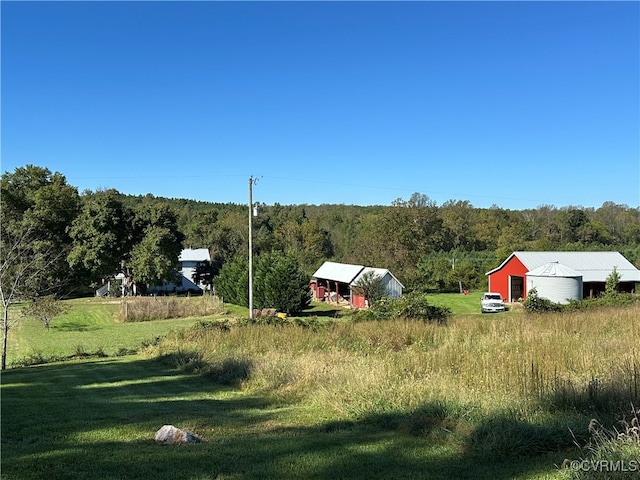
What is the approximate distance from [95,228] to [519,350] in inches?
1969

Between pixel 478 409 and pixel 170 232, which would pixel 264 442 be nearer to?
pixel 478 409

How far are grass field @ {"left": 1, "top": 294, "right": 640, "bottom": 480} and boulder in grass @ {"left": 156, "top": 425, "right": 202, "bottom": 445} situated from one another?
0.53ft

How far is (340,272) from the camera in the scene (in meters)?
53.7

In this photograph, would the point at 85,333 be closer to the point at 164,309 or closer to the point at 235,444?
the point at 164,309

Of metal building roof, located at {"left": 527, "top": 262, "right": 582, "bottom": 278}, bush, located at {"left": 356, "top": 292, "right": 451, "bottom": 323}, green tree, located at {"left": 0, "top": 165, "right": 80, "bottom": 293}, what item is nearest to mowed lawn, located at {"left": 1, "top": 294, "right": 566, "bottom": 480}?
bush, located at {"left": 356, "top": 292, "right": 451, "bottom": 323}

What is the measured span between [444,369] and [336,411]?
217cm

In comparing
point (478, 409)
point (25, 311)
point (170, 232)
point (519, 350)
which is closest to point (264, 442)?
point (478, 409)

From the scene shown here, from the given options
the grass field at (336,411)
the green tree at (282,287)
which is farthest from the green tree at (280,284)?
the grass field at (336,411)

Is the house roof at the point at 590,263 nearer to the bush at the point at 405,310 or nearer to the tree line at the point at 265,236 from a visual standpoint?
the tree line at the point at 265,236

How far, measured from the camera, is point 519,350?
31.9ft

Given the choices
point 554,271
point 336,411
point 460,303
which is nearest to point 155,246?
point 460,303

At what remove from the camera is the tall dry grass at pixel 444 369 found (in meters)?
6.67

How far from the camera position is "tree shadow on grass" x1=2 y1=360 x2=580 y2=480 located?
4.87 metres

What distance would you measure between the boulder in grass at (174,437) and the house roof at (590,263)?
42.6m
